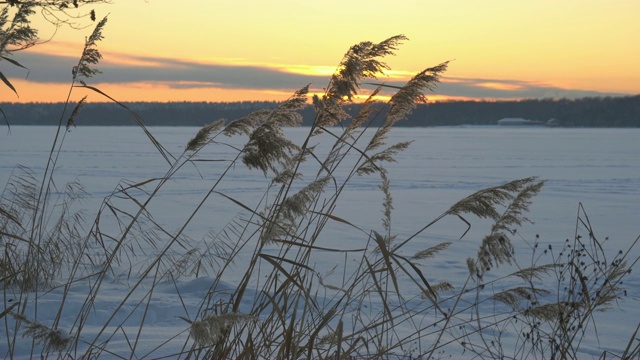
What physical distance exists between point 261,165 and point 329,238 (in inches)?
308

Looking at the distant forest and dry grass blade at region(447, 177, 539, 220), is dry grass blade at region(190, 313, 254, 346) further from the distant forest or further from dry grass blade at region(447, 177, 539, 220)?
the distant forest

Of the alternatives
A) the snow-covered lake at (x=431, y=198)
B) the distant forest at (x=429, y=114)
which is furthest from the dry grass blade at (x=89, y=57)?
the distant forest at (x=429, y=114)

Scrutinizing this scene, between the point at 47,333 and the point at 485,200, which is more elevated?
the point at 485,200

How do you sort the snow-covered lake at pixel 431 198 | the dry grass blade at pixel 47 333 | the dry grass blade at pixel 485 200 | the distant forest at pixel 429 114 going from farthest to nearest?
the distant forest at pixel 429 114 < the snow-covered lake at pixel 431 198 < the dry grass blade at pixel 485 200 < the dry grass blade at pixel 47 333

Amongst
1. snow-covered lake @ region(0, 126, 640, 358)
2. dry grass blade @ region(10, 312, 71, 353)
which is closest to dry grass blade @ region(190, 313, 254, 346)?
dry grass blade @ region(10, 312, 71, 353)

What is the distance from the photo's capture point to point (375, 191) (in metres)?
17.3

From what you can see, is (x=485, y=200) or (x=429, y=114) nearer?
(x=485, y=200)

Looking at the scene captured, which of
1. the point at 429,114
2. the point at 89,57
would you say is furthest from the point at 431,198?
the point at 429,114

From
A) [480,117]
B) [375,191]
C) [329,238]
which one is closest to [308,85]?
[329,238]

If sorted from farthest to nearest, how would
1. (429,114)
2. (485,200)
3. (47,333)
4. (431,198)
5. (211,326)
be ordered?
(429,114)
(431,198)
(485,200)
(47,333)
(211,326)

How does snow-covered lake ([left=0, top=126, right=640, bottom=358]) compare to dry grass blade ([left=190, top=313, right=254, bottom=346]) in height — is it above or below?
below

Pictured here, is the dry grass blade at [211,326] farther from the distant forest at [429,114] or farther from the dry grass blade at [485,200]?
the distant forest at [429,114]

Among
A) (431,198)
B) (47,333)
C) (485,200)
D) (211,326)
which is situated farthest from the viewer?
(431,198)

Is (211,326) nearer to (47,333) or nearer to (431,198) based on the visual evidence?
(47,333)
